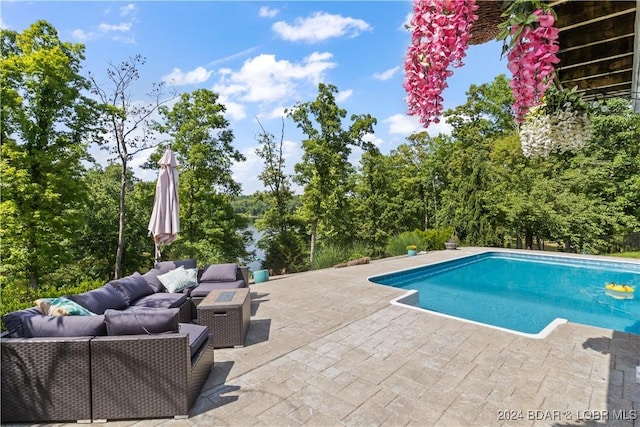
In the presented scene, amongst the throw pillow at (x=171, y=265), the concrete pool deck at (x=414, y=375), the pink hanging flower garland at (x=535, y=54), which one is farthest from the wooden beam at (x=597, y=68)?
the throw pillow at (x=171, y=265)

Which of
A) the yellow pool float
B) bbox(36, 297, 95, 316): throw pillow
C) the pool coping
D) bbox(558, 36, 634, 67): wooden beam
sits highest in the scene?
bbox(558, 36, 634, 67): wooden beam

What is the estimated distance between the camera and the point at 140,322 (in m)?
2.82

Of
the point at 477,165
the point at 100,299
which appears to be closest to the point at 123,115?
the point at 100,299

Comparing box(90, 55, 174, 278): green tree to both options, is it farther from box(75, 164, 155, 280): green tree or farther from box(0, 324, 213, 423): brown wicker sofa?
box(0, 324, 213, 423): brown wicker sofa

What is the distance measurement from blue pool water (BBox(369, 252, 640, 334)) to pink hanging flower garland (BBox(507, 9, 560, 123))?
20.0 ft

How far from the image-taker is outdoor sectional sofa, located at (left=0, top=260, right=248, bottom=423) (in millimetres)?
2627

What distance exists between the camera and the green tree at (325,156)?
50.0ft

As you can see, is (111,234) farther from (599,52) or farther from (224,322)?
(599,52)

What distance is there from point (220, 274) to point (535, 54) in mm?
5753

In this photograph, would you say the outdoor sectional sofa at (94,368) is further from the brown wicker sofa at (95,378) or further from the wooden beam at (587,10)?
the wooden beam at (587,10)

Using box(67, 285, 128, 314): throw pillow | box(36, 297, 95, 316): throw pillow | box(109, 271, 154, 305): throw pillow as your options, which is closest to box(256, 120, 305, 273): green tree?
box(109, 271, 154, 305): throw pillow

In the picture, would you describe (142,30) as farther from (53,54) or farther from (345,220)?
Result: (345,220)

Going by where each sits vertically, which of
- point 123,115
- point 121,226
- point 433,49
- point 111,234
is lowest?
point 111,234

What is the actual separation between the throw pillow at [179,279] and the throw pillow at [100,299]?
0.95 metres
